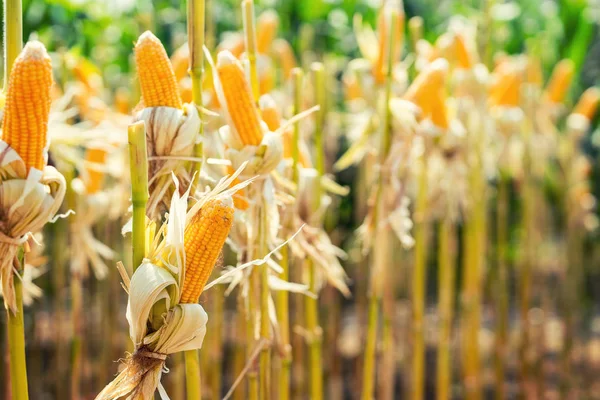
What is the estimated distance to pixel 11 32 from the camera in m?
1.07

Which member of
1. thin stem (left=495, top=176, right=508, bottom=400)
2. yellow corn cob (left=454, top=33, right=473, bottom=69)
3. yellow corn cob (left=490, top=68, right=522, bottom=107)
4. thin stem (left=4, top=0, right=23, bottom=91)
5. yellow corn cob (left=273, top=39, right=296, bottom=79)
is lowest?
thin stem (left=495, top=176, right=508, bottom=400)

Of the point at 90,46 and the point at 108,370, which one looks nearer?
the point at 108,370

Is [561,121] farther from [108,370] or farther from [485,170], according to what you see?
[108,370]

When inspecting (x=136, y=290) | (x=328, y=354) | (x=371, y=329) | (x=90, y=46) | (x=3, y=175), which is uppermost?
(x=90, y=46)

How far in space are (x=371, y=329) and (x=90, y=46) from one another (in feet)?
8.19

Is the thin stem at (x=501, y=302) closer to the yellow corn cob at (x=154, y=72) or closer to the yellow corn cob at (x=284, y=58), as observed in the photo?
the yellow corn cob at (x=284, y=58)

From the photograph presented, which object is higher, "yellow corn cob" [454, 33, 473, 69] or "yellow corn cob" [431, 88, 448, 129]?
"yellow corn cob" [454, 33, 473, 69]

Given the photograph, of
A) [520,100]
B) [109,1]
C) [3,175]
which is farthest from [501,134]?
[3,175]

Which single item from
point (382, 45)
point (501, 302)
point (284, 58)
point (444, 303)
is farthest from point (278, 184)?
point (501, 302)

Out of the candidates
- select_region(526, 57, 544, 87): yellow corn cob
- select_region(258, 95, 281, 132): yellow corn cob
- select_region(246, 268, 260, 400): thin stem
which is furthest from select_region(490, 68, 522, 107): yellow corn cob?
select_region(246, 268, 260, 400): thin stem

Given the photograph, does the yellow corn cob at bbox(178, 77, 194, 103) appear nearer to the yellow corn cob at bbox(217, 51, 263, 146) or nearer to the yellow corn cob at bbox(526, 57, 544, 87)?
the yellow corn cob at bbox(217, 51, 263, 146)

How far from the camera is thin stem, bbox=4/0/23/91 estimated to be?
1.06 meters

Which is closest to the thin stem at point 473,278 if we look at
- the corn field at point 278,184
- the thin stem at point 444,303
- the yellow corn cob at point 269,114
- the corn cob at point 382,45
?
the corn field at point 278,184

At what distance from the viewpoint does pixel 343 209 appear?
441 centimetres
